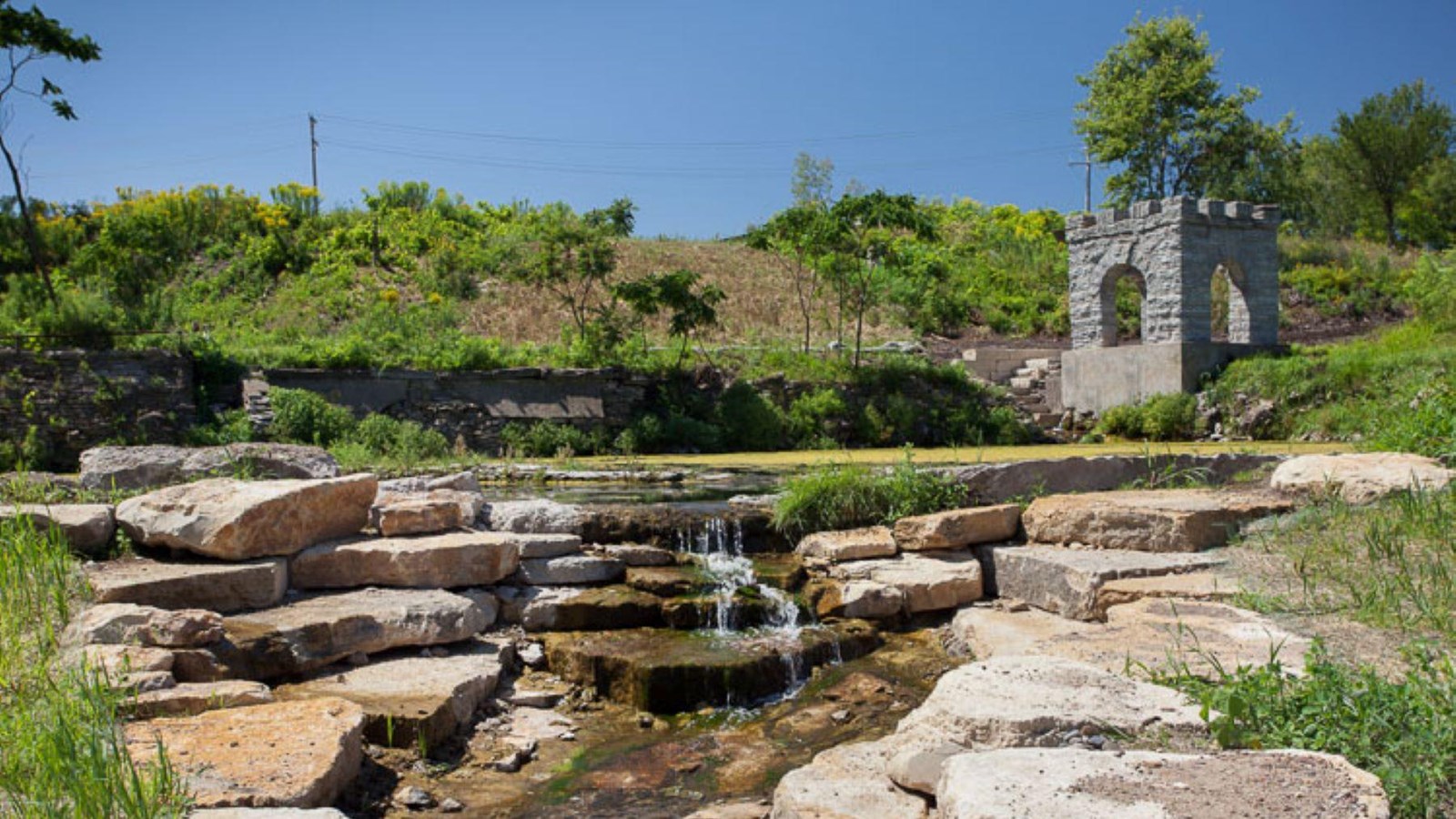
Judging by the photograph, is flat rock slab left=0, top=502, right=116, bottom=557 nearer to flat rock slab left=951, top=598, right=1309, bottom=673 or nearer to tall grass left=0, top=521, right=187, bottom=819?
tall grass left=0, top=521, right=187, bottom=819

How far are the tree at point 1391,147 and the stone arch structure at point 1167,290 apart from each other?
20939mm

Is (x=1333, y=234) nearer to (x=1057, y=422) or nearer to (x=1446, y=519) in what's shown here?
(x=1057, y=422)

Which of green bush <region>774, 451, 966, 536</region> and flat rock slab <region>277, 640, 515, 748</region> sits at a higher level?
green bush <region>774, 451, 966, 536</region>

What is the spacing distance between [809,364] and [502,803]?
14043 millimetres

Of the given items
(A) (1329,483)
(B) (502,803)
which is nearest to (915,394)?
(A) (1329,483)

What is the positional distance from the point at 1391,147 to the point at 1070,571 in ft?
120

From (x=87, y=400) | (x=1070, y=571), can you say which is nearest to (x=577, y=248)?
(x=87, y=400)

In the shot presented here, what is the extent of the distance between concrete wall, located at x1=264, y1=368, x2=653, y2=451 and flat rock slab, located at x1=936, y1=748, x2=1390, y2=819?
1290cm

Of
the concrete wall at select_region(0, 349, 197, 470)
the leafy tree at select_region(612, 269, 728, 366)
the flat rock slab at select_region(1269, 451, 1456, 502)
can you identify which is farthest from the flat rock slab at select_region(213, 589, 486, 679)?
the leafy tree at select_region(612, 269, 728, 366)

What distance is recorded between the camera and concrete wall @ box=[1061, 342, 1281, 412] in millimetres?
16594

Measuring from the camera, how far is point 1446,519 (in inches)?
184

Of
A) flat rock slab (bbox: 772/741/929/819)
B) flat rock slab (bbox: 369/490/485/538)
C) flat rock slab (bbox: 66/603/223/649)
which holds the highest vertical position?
flat rock slab (bbox: 369/490/485/538)

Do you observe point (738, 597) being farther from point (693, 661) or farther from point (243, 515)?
point (243, 515)

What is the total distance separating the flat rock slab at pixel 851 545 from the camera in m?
6.68
